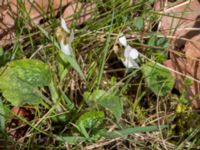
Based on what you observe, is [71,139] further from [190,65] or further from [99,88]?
[190,65]

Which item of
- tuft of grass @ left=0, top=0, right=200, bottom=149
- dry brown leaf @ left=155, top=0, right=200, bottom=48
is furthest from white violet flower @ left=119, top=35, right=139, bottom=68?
dry brown leaf @ left=155, top=0, right=200, bottom=48

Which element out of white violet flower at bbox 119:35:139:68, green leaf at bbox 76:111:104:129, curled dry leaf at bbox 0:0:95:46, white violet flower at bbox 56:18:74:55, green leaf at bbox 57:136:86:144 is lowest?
green leaf at bbox 57:136:86:144

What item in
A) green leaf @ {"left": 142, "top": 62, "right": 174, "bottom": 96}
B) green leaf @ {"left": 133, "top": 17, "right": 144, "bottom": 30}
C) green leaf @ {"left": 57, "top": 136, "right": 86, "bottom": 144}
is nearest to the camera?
green leaf @ {"left": 57, "top": 136, "right": 86, "bottom": 144}

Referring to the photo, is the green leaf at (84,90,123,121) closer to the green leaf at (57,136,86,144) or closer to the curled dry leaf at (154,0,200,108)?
the green leaf at (57,136,86,144)

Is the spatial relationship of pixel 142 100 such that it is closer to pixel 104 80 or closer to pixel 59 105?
pixel 104 80

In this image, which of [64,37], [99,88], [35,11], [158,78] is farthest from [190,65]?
[35,11]

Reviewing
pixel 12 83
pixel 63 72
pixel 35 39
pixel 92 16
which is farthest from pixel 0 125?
pixel 92 16
